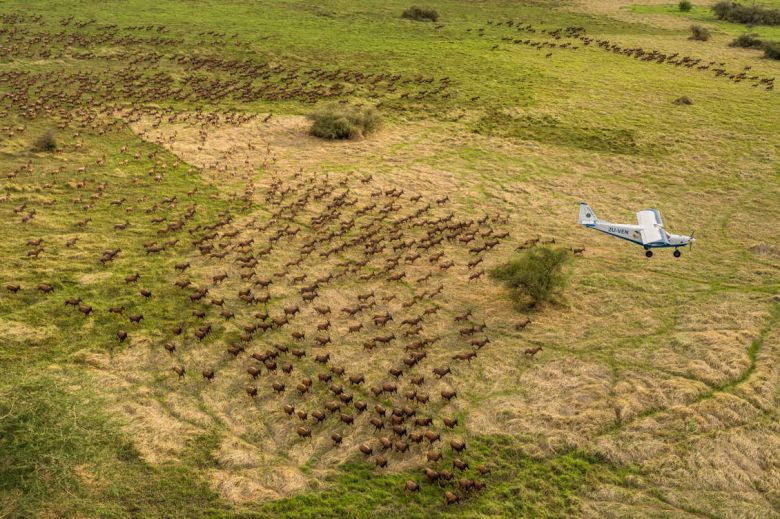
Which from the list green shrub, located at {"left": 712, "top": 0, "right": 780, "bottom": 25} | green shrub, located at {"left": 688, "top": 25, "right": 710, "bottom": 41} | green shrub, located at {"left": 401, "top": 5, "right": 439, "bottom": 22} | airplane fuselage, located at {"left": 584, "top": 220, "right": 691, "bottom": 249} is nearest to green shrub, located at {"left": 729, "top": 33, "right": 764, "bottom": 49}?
green shrub, located at {"left": 688, "top": 25, "right": 710, "bottom": 41}

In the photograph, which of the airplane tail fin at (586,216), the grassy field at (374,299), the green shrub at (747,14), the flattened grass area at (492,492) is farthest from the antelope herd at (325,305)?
the green shrub at (747,14)

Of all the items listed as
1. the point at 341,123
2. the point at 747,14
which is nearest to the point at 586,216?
the point at 341,123

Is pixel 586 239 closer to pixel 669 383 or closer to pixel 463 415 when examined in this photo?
pixel 669 383

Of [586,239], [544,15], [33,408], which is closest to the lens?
[33,408]

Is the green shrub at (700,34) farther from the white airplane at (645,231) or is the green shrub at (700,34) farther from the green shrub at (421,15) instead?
the white airplane at (645,231)

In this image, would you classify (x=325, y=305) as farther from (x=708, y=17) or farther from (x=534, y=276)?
(x=708, y=17)

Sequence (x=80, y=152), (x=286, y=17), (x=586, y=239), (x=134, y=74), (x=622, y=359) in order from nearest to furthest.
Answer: (x=622, y=359) < (x=586, y=239) < (x=80, y=152) < (x=134, y=74) < (x=286, y=17)

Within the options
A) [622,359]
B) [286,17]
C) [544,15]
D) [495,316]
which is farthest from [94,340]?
[544,15]
